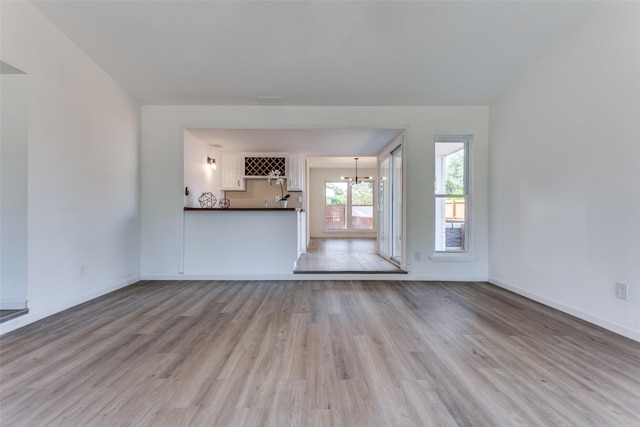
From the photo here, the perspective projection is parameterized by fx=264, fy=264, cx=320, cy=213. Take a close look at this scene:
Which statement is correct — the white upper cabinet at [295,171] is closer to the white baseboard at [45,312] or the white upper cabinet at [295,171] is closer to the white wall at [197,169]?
the white wall at [197,169]

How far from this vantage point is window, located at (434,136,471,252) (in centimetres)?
393

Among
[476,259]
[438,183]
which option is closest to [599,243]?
[476,259]

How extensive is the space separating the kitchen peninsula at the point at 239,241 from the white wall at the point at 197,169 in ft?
1.68

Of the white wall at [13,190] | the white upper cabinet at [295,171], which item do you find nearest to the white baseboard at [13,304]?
the white wall at [13,190]

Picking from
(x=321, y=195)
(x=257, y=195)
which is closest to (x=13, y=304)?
(x=257, y=195)

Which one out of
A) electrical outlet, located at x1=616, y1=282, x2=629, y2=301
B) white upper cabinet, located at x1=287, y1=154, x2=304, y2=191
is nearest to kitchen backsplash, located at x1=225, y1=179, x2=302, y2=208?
white upper cabinet, located at x1=287, y1=154, x2=304, y2=191

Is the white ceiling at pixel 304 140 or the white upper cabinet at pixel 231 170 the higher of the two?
the white ceiling at pixel 304 140

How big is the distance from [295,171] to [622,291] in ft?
16.7

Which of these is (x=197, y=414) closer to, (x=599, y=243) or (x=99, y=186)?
(x=99, y=186)

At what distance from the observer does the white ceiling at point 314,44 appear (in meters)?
2.39

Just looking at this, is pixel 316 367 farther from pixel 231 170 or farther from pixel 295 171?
pixel 231 170

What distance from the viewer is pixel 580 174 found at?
2.50 metres

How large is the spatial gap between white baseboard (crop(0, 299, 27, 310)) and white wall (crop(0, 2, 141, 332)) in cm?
4

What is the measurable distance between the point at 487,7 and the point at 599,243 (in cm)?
231
